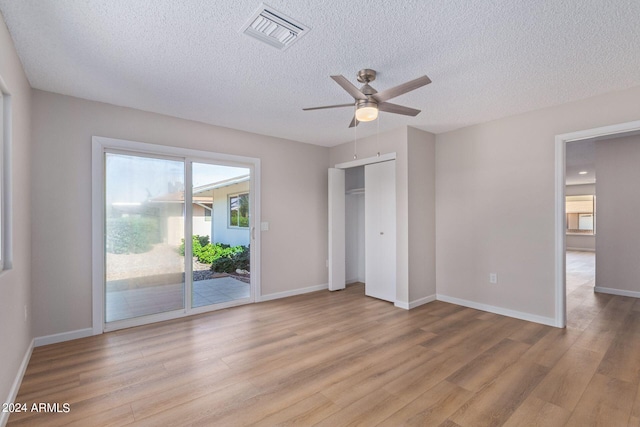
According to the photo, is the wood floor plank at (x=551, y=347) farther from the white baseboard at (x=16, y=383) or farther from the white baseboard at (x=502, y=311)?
the white baseboard at (x=16, y=383)

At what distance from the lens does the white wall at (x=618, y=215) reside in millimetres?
4773

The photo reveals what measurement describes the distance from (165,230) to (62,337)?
145 centimetres

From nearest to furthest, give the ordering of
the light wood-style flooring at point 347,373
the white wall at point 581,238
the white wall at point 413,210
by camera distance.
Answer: the light wood-style flooring at point 347,373, the white wall at point 413,210, the white wall at point 581,238

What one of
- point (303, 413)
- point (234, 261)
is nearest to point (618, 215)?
point (303, 413)

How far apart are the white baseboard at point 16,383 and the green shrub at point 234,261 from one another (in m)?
2.30

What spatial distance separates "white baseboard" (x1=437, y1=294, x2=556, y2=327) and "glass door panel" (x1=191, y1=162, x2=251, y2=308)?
118 inches

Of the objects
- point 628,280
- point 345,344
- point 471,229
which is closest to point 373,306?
point 345,344

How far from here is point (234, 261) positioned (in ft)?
16.2

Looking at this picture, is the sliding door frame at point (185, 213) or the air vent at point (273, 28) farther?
the sliding door frame at point (185, 213)

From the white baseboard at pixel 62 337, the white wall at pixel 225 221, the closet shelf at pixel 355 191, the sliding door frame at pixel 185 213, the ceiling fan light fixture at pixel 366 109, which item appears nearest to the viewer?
the ceiling fan light fixture at pixel 366 109

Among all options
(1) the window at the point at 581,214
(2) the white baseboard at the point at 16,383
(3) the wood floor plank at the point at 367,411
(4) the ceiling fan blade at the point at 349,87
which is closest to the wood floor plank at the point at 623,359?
(3) the wood floor plank at the point at 367,411

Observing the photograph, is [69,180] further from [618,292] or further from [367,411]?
[618,292]

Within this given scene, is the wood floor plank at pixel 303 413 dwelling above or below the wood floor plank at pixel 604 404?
below

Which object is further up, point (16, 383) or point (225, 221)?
point (225, 221)
